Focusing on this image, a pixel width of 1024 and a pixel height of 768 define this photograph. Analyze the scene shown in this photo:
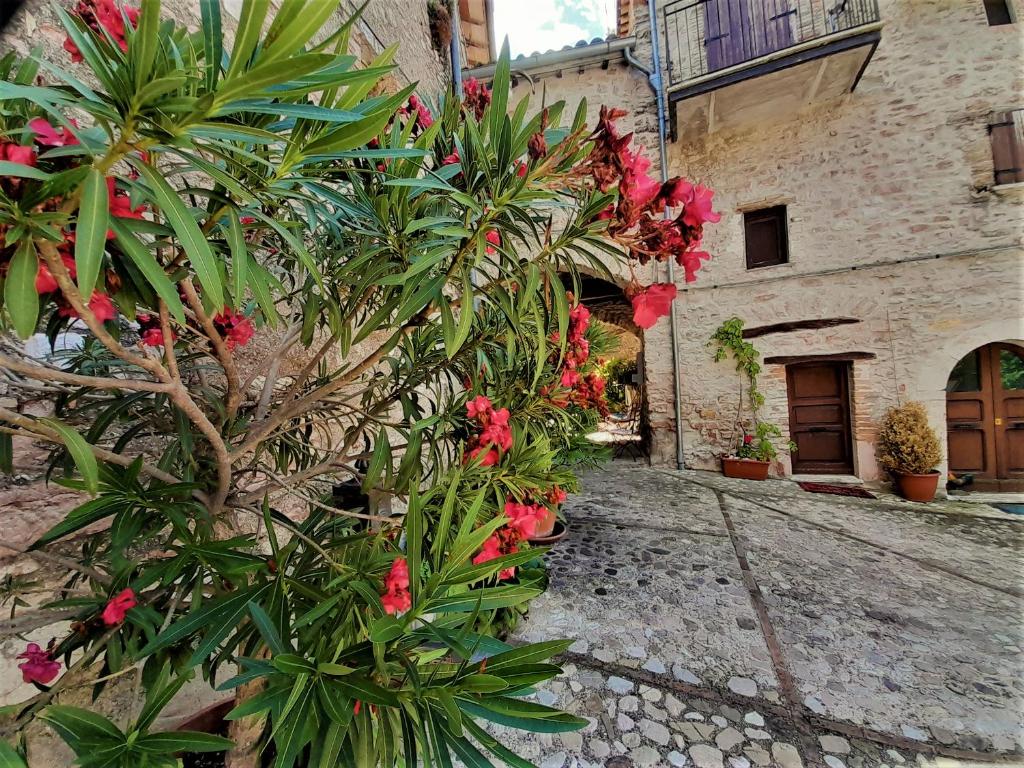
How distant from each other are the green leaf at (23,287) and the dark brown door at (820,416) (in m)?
5.79

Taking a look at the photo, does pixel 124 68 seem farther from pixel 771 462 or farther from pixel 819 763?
pixel 771 462

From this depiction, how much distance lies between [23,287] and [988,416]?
22.3 feet

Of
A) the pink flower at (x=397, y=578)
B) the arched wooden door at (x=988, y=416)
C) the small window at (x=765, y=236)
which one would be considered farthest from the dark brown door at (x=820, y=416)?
the pink flower at (x=397, y=578)

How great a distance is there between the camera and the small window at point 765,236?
15.8ft

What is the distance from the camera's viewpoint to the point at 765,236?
489 cm

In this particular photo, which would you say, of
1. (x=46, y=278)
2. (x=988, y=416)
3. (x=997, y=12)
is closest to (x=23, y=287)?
(x=46, y=278)

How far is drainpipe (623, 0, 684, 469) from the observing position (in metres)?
4.88

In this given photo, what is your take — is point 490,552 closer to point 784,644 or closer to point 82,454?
point 82,454

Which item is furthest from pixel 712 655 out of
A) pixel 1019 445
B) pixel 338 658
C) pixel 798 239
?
pixel 1019 445

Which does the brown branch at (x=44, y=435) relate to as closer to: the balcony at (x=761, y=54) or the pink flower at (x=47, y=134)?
the pink flower at (x=47, y=134)

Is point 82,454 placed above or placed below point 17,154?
below

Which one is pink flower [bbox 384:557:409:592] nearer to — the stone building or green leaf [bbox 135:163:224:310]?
green leaf [bbox 135:163:224:310]

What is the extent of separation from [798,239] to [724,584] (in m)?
4.36

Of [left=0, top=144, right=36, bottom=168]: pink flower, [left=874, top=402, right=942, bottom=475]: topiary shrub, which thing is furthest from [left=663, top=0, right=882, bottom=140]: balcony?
[left=0, top=144, right=36, bottom=168]: pink flower
